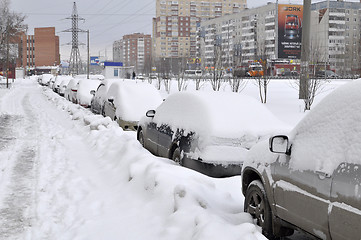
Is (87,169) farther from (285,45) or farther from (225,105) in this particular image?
(285,45)

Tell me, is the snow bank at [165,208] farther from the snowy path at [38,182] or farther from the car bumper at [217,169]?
the snowy path at [38,182]

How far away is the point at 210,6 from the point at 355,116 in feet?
647

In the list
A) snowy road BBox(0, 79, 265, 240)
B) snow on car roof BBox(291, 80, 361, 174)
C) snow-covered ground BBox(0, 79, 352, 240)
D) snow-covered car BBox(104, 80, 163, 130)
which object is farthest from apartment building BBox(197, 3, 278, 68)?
snow on car roof BBox(291, 80, 361, 174)

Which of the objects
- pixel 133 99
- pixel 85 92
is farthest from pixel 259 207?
pixel 85 92

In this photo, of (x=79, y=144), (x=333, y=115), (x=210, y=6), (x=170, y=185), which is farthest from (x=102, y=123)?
(x=210, y=6)

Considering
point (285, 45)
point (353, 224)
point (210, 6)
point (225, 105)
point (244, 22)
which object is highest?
point (210, 6)

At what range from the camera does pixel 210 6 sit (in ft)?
636

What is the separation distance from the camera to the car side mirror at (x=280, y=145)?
432cm

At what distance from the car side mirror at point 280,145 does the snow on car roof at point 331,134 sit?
0.23 ft

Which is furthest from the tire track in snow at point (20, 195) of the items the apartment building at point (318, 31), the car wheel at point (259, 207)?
the apartment building at point (318, 31)

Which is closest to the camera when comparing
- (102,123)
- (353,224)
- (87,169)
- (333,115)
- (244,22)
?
(353,224)

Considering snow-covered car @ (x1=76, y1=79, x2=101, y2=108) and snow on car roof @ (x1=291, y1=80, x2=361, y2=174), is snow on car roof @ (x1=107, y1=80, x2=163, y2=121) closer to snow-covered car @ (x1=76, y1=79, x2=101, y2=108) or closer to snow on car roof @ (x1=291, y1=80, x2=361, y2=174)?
snow-covered car @ (x1=76, y1=79, x2=101, y2=108)

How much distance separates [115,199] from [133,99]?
7.29m

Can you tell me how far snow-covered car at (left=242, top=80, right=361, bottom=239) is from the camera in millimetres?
3408
